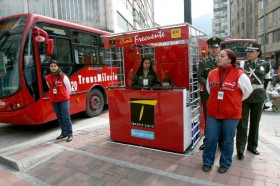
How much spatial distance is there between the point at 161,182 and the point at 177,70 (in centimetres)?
280

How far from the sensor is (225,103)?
323cm

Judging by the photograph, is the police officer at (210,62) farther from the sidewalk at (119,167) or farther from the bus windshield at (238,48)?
the bus windshield at (238,48)

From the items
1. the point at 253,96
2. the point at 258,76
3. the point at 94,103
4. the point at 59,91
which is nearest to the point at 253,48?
the point at 258,76

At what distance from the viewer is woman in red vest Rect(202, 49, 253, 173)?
321cm

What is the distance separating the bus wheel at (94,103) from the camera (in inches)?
292

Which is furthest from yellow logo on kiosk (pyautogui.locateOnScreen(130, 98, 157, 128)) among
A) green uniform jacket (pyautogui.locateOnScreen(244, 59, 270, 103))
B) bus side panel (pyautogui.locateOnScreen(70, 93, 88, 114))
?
bus side panel (pyautogui.locateOnScreen(70, 93, 88, 114))

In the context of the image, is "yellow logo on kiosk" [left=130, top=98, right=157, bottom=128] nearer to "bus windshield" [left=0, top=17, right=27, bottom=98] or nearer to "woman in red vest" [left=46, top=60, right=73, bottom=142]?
"woman in red vest" [left=46, top=60, right=73, bottom=142]

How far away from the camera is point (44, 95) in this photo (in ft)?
18.6

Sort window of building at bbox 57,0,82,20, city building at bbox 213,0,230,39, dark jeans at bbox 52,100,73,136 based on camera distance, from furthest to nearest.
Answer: city building at bbox 213,0,230,39, window of building at bbox 57,0,82,20, dark jeans at bbox 52,100,73,136

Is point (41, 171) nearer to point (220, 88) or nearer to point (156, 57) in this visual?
point (220, 88)

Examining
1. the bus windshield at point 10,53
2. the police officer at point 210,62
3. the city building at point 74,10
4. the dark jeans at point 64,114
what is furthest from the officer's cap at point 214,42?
the city building at point 74,10

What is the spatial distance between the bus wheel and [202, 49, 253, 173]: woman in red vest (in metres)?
4.67

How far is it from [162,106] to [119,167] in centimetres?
127

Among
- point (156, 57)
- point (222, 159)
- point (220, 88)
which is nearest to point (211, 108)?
point (220, 88)
